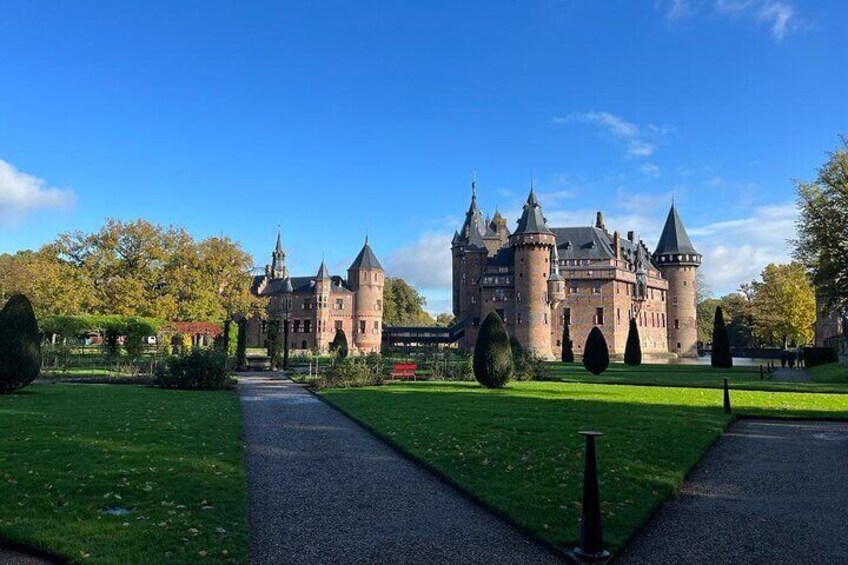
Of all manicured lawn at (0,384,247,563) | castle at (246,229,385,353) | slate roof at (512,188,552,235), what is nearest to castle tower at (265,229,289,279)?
castle at (246,229,385,353)

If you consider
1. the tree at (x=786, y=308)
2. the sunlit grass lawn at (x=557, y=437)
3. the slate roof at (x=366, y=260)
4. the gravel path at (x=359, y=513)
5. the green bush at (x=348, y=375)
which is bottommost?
the gravel path at (x=359, y=513)

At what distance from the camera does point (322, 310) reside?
78.4m

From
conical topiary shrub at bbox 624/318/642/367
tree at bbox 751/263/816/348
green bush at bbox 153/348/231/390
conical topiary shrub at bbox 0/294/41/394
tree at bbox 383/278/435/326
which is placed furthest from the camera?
tree at bbox 383/278/435/326

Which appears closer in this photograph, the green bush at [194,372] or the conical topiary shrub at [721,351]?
the green bush at [194,372]

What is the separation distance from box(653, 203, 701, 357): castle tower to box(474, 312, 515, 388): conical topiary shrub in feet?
184

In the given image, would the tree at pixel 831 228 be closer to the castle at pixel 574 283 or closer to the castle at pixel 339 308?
the castle at pixel 574 283

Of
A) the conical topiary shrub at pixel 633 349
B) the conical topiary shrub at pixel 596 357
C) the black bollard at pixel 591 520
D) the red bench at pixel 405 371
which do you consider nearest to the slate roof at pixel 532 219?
the conical topiary shrub at pixel 633 349

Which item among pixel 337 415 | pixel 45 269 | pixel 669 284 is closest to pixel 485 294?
pixel 669 284

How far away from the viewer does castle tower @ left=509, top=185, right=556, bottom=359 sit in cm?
6044

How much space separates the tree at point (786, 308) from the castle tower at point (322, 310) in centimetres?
5276

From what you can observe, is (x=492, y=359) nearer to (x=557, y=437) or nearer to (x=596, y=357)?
(x=596, y=357)

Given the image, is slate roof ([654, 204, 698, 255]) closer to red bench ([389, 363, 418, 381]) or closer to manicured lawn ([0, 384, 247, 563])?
red bench ([389, 363, 418, 381])

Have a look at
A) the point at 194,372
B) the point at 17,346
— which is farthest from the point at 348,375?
the point at 17,346

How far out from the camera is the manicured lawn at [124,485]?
18.1 ft
